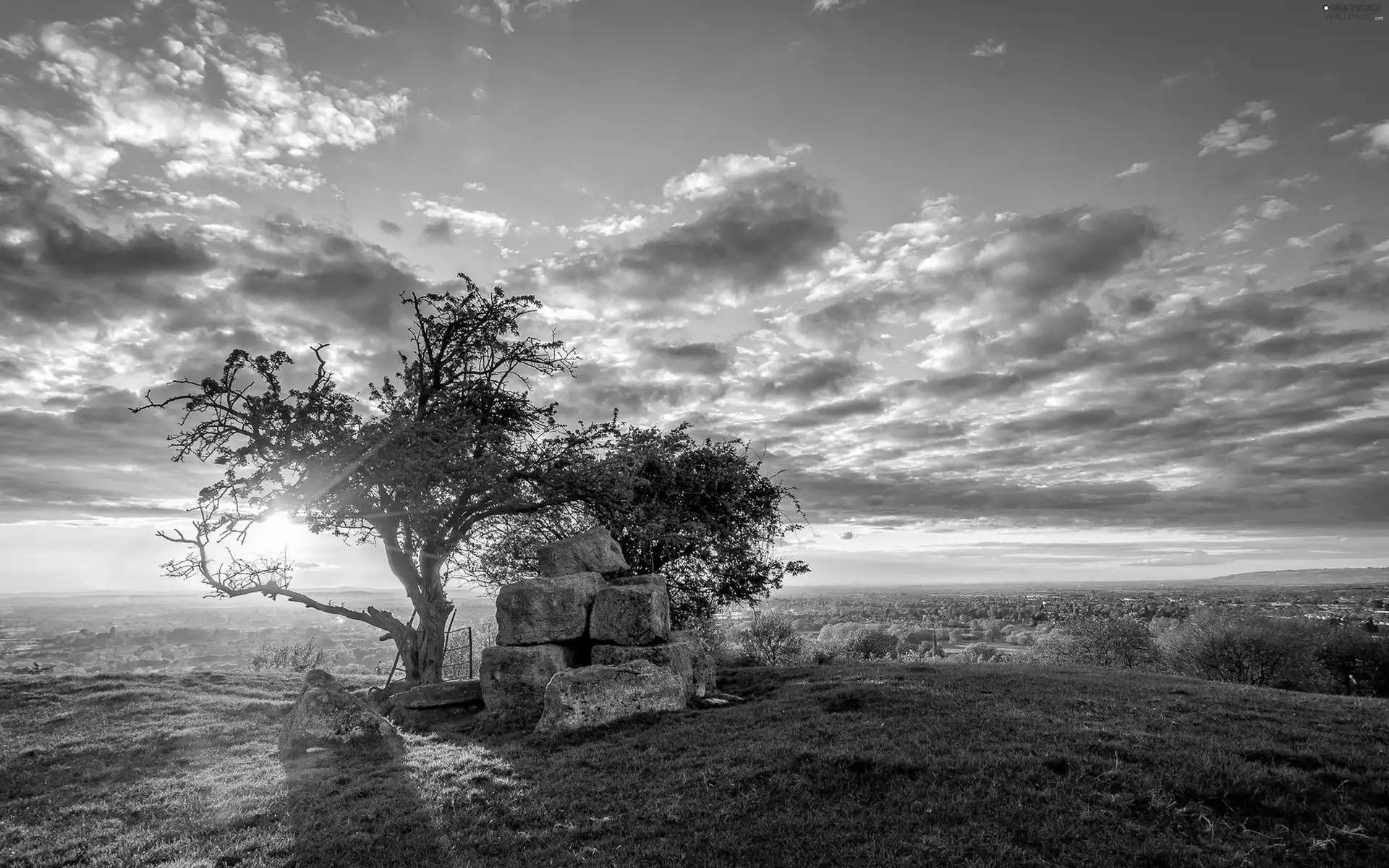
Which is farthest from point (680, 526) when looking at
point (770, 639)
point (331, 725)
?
point (770, 639)

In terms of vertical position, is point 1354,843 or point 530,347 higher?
point 530,347

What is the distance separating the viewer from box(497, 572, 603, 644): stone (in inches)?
883

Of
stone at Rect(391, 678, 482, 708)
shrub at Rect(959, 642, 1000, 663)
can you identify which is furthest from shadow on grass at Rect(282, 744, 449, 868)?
shrub at Rect(959, 642, 1000, 663)

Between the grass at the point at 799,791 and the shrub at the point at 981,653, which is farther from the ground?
the grass at the point at 799,791

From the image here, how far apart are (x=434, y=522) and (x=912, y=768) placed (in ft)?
72.5

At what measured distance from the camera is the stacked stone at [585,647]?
18.9 m

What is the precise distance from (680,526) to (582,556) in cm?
620

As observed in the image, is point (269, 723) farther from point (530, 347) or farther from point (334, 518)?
point (530, 347)

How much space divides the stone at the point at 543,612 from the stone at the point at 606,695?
3.64 metres

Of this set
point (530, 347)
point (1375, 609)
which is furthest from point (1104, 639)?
point (1375, 609)

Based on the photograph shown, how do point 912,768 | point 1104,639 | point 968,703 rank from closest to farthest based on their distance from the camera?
point 912,768, point 968,703, point 1104,639

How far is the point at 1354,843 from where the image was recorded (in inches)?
364

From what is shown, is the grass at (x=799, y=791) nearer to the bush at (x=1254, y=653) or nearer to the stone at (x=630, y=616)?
the stone at (x=630, y=616)

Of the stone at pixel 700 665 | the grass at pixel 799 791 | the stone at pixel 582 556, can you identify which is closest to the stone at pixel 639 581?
the stone at pixel 582 556
